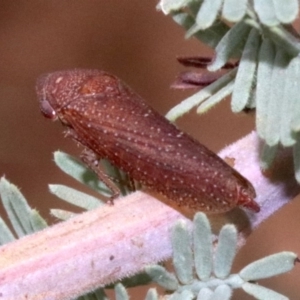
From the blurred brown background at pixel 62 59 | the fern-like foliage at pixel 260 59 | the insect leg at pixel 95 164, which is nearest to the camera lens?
the fern-like foliage at pixel 260 59

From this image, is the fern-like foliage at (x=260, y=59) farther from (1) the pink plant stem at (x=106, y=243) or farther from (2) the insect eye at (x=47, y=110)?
(2) the insect eye at (x=47, y=110)

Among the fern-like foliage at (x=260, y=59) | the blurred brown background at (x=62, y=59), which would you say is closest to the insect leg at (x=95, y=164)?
the fern-like foliage at (x=260, y=59)

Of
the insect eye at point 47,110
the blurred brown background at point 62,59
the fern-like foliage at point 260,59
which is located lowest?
the blurred brown background at point 62,59

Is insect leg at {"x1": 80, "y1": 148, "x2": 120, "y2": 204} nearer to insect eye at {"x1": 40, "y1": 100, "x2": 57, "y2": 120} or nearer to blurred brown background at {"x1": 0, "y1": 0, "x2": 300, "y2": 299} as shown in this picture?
insect eye at {"x1": 40, "y1": 100, "x2": 57, "y2": 120}

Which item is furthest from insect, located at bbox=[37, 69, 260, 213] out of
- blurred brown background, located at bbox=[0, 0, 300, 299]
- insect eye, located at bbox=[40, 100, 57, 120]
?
blurred brown background, located at bbox=[0, 0, 300, 299]

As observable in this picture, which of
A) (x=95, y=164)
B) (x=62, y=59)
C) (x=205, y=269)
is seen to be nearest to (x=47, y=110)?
(x=95, y=164)

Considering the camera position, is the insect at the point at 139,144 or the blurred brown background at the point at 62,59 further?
the blurred brown background at the point at 62,59

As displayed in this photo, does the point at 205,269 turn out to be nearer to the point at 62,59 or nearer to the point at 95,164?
the point at 95,164

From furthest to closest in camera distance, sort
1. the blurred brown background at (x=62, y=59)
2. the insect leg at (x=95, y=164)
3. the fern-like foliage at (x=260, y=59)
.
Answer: the blurred brown background at (x=62, y=59) → the insect leg at (x=95, y=164) → the fern-like foliage at (x=260, y=59)
